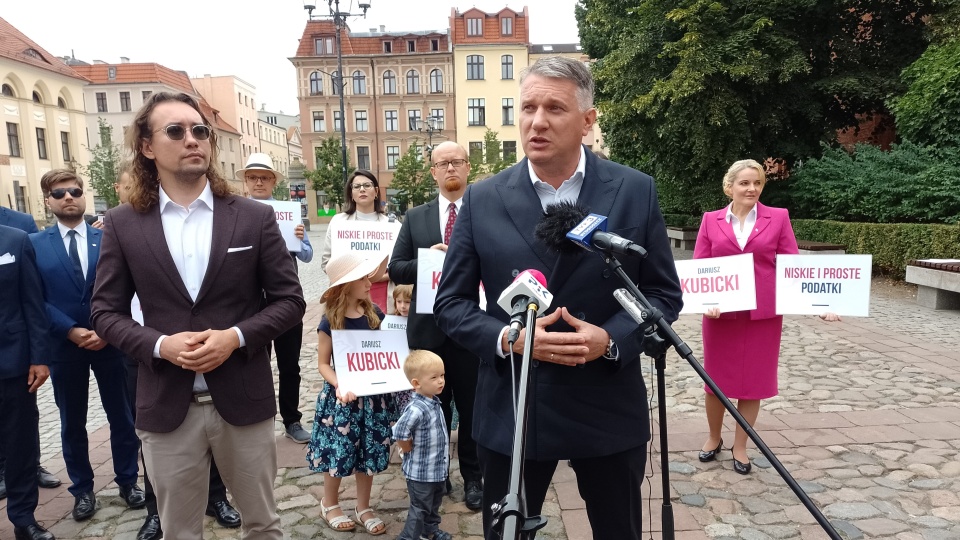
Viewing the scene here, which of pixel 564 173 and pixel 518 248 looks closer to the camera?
pixel 518 248

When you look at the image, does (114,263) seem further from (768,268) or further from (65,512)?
(768,268)

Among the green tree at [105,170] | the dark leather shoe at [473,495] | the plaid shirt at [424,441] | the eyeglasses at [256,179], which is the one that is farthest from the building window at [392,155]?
the plaid shirt at [424,441]

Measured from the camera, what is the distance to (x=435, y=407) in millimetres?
3514

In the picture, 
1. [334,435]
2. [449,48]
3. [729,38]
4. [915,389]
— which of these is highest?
[449,48]

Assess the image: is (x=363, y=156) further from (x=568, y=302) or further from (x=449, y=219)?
(x=568, y=302)

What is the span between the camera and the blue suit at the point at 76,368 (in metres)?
3.98

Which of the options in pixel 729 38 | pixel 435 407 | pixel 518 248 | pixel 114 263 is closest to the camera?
pixel 518 248

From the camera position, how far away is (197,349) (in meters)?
2.38

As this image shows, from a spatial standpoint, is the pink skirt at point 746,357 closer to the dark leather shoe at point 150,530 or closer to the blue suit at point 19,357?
the dark leather shoe at point 150,530

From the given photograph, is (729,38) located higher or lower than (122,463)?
higher

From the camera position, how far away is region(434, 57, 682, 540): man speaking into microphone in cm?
209

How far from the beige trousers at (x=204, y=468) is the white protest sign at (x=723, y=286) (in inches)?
110

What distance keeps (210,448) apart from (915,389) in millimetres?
6424

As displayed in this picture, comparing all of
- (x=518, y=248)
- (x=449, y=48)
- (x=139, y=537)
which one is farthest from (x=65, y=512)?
(x=449, y=48)
